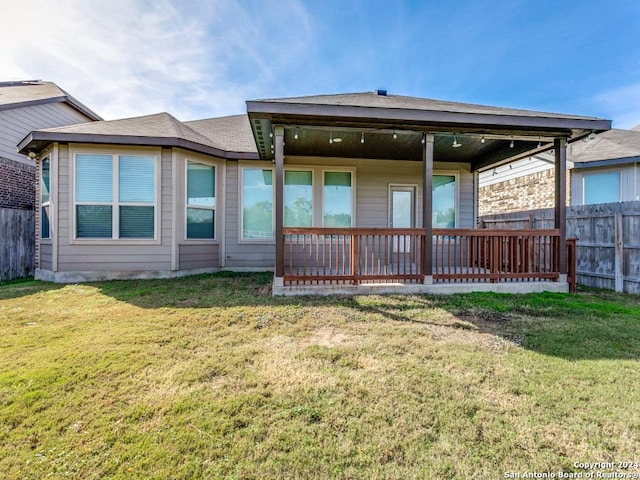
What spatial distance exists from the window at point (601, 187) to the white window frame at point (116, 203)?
11553 millimetres

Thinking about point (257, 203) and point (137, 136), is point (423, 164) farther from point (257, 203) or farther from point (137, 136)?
point (137, 136)

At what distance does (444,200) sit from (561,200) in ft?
9.69

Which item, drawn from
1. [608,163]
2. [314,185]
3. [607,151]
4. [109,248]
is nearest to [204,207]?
[109,248]

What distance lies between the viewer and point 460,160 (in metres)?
7.85

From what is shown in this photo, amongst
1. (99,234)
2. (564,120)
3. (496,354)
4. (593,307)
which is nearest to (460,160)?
(564,120)

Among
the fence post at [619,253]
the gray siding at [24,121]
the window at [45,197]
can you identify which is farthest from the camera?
the gray siding at [24,121]

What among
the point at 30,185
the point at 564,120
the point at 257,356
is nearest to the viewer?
the point at 257,356

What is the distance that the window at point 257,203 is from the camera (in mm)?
7562

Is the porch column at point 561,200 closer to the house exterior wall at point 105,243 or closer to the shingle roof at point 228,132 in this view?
the shingle roof at point 228,132

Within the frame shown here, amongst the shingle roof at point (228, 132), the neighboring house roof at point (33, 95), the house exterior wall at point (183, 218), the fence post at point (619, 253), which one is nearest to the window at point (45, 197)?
the house exterior wall at point (183, 218)

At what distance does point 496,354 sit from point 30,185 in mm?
12101

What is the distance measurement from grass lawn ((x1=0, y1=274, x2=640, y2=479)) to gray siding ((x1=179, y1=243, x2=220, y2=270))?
267 centimetres

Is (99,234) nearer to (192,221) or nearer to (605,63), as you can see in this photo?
(192,221)

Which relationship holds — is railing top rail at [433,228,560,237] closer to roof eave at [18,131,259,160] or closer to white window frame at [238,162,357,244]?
white window frame at [238,162,357,244]
